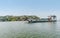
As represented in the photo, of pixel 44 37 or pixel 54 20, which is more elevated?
pixel 44 37

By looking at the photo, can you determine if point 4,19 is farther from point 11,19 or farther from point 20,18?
point 20,18

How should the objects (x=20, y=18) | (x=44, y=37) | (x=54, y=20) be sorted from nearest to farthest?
1. (x=44, y=37)
2. (x=54, y=20)
3. (x=20, y=18)

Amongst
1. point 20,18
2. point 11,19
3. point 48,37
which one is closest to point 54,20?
point 20,18

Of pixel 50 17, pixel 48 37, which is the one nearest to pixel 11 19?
pixel 50 17

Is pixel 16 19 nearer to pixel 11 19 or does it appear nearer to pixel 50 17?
pixel 11 19

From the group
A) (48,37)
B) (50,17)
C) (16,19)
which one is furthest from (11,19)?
(48,37)

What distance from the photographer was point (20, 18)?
76375 millimetres

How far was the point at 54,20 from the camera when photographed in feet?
183

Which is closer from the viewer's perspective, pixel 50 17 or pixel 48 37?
pixel 48 37

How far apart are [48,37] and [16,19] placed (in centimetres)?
6600

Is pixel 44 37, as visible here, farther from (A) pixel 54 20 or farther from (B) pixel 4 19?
(B) pixel 4 19

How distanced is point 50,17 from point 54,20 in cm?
231

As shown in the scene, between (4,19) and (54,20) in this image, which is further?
(4,19)

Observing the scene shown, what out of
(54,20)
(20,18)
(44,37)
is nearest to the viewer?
(44,37)
